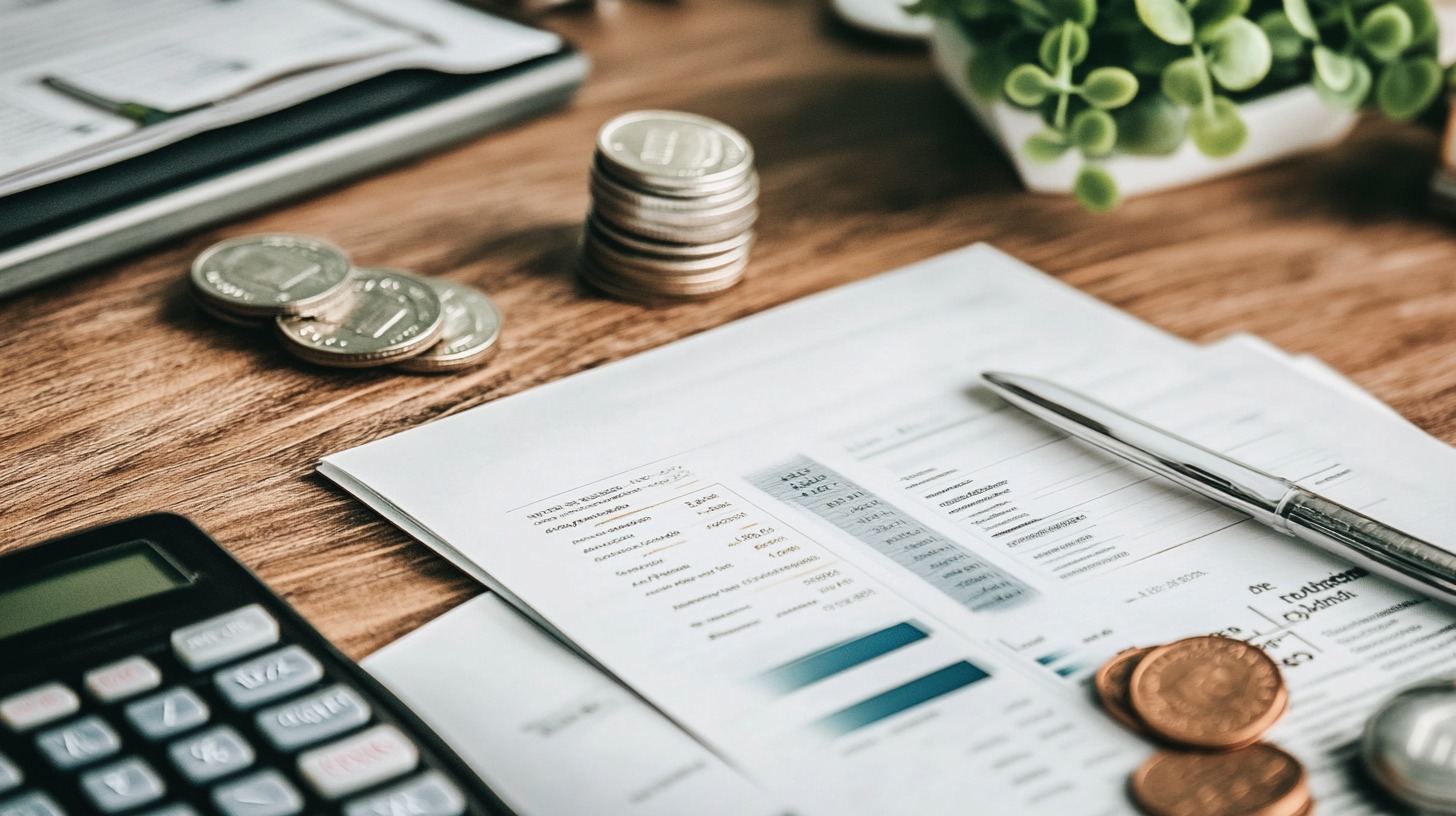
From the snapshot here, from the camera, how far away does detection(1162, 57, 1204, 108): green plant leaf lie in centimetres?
64

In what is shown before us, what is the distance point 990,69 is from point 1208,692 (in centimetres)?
39

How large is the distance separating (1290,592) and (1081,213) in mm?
326

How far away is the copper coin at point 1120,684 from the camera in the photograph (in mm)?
406

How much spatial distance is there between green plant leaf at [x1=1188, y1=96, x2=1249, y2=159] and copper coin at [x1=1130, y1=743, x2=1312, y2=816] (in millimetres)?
370

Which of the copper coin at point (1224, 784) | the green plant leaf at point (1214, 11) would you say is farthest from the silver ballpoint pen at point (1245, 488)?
the green plant leaf at point (1214, 11)

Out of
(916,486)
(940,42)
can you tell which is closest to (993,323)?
(916,486)

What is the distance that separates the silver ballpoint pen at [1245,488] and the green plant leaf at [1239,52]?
0.19 metres

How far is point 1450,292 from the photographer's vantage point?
2.26 ft

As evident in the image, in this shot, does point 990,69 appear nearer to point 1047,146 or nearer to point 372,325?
point 1047,146

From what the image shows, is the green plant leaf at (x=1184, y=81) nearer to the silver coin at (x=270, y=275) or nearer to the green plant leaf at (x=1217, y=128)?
the green plant leaf at (x=1217, y=128)

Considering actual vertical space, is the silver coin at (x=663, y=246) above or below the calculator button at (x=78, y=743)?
above

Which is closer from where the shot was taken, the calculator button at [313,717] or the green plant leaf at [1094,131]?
the calculator button at [313,717]

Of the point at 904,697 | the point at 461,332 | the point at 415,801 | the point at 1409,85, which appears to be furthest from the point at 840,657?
the point at 1409,85

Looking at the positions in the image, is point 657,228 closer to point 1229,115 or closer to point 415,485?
point 415,485
